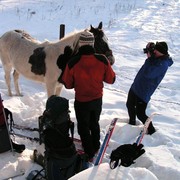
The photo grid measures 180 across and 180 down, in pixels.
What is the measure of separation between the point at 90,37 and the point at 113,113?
242cm

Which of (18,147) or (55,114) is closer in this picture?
(55,114)

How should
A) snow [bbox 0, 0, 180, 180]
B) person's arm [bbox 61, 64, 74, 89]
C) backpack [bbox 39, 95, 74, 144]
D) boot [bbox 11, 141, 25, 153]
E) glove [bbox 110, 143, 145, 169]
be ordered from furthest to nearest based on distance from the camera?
boot [bbox 11, 141, 25, 153]
snow [bbox 0, 0, 180, 180]
person's arm [bbox 61, 64, 74, 89]
backpack [bbox 39, 95, 74, 144]
glove [bbox 110, 143, 145, 169]

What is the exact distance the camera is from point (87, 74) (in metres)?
4.04

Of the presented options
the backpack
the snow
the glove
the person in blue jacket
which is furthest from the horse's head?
the glove

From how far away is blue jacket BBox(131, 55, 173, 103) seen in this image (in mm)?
4887

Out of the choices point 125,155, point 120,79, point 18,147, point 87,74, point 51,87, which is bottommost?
point 120,79

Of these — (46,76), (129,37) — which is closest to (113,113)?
(46,76)

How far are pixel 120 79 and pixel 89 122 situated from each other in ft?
13.9

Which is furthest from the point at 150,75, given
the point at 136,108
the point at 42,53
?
the point at 42,53

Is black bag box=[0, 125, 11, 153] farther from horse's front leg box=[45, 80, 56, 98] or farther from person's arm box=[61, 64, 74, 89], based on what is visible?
horse's front leg box=[45, 80, 56, 98]

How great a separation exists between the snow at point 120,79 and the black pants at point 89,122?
0.28 meters

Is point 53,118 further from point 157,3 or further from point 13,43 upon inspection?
point 157,3

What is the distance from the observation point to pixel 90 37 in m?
4.04

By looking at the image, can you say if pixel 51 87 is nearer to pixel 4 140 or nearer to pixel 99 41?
pixel 99 41
